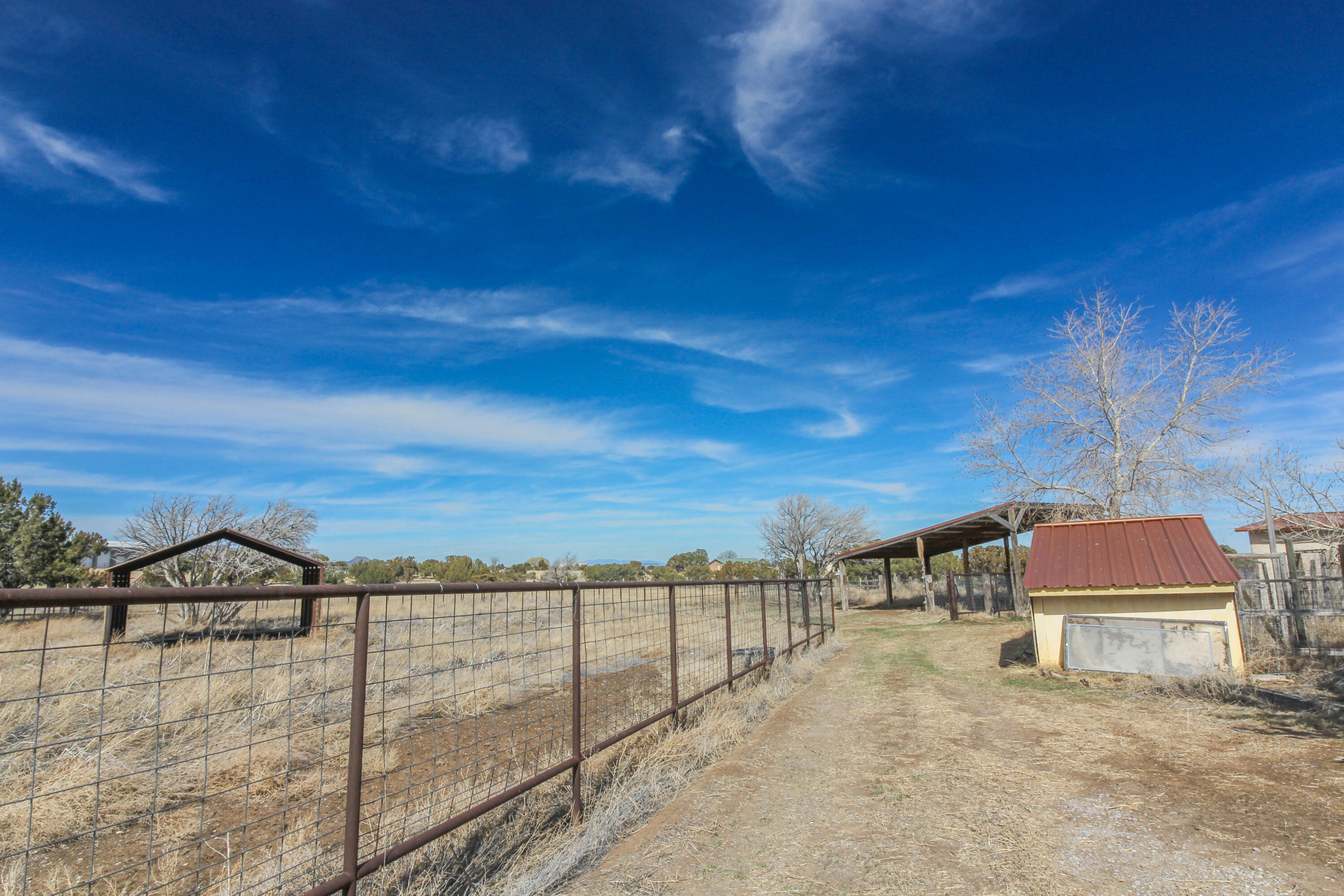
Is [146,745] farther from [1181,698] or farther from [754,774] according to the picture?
[1181,698]

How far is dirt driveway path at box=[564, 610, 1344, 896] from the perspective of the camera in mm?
4215

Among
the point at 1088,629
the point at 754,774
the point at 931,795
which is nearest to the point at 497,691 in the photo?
the point at 754,774

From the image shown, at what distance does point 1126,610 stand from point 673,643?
855cm

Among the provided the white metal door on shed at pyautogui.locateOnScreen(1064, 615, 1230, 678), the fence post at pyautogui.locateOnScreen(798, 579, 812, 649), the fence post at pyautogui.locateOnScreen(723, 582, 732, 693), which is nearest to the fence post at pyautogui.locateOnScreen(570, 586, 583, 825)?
the fence post at pyautogui.locateOnScreen(723, 582, 732, 693)

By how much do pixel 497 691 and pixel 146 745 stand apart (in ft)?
13.8

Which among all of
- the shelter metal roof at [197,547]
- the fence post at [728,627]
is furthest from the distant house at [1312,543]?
the shelter metal roof at [197,547]

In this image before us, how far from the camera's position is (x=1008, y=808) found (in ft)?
17.5

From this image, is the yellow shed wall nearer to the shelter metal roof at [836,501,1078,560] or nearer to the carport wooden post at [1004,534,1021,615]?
the shelter metal roof at [836,501,1078,560]

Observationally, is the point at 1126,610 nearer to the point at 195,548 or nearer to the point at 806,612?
the point at 806,612

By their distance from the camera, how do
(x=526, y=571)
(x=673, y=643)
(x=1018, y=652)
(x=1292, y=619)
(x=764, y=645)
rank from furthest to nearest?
(x=526, y=571) < (x=1018, y=652) < (x=1292, y=619) < (x=764, y=645) < (x=673, y=643)

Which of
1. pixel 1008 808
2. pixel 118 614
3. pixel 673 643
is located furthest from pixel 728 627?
pixel 118 614

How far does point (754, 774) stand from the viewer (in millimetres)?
6332

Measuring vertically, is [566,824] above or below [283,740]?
below

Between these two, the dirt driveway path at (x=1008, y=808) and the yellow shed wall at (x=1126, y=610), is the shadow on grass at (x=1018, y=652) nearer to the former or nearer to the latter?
the yellow shed wall at (x=1126, y=610)
